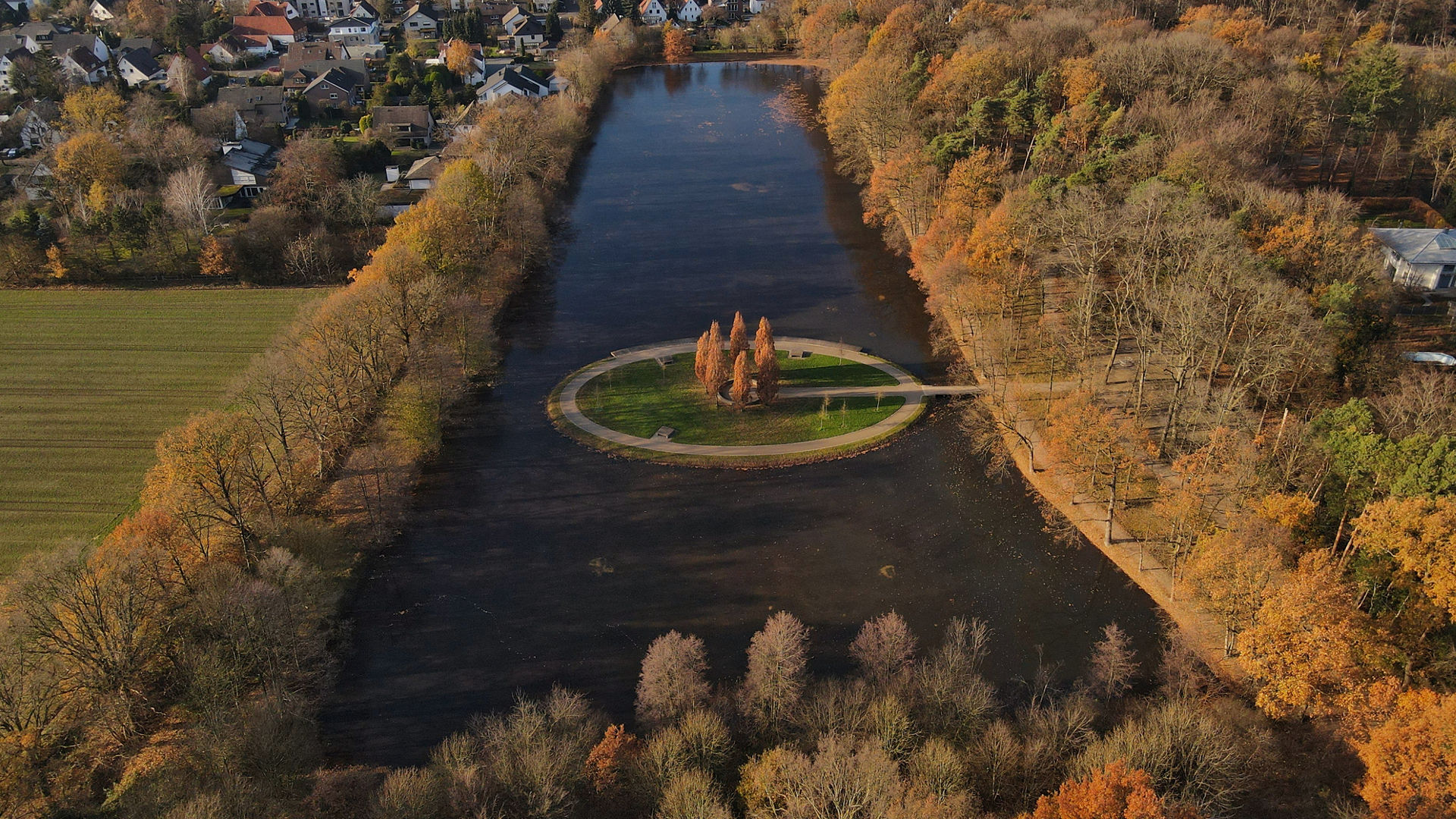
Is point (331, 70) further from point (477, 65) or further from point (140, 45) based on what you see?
point (140, 45)

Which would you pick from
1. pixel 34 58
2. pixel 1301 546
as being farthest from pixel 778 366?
pixel 34 58

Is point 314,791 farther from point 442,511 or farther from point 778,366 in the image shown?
point 778,366

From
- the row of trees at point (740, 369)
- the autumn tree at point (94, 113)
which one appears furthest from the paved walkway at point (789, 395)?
the autumn tree at point (94, 113)

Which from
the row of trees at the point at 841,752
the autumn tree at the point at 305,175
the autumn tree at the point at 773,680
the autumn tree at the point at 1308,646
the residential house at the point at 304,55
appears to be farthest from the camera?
the residential house at the point at 304,55

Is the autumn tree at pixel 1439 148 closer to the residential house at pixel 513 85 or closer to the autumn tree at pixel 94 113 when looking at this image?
the residential house at pixel 513 85

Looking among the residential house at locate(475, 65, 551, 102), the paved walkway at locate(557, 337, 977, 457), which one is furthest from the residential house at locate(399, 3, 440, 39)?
the paved walkway at locate(557, 337, 977, 457)
